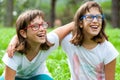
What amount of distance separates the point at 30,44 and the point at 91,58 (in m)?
0.68

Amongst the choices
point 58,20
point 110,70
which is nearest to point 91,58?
point 110,70

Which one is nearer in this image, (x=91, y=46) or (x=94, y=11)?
(x=94, y=11)

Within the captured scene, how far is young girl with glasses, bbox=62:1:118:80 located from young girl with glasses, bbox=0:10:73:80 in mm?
173

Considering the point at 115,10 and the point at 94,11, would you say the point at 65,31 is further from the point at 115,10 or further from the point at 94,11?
the point at 115,10

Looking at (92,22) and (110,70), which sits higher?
(92,22)

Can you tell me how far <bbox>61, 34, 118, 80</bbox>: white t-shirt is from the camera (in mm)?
4625

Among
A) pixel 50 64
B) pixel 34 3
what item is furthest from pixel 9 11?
pixel 50 64

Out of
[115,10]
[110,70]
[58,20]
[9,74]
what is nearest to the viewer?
[9,74]

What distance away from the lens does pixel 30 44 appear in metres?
4.67

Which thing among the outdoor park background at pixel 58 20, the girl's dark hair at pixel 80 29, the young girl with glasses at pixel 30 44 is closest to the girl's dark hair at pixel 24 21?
the young girl with glasses at pixel 30 44

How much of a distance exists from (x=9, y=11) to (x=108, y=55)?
1980 cm

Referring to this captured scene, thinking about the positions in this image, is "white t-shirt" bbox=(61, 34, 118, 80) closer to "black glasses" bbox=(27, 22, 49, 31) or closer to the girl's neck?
the girl's neck

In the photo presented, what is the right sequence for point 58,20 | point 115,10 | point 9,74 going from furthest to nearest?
point 58,20
point 115,10
point 9,74

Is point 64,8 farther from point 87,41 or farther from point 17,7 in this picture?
point 87,41
